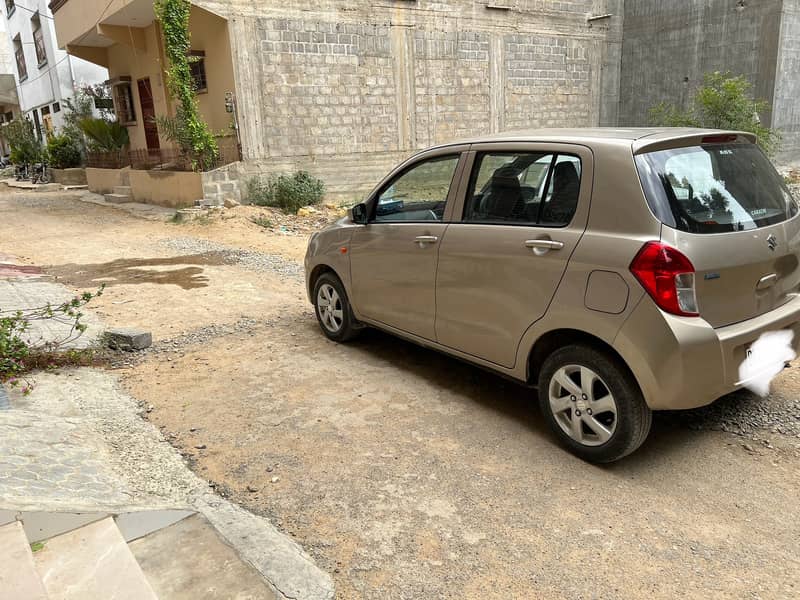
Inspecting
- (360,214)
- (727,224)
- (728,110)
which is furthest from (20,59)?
(727,224)

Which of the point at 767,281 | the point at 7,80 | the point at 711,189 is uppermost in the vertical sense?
the point at 7,80

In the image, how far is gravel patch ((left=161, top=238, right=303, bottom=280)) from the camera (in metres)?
9.05

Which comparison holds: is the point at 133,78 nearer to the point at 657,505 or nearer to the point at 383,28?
the point at 383,28

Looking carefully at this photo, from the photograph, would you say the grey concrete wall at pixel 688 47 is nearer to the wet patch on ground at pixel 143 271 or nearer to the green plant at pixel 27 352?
the wet patch on ground at pixel 143 271

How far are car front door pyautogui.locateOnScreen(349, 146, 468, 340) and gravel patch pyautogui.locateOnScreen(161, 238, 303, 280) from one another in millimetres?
3591

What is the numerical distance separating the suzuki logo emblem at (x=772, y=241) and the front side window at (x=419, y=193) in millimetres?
1955

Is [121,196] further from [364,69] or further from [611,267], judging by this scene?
[611,267]

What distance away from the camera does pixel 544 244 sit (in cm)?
347

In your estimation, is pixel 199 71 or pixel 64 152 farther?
pixel 64 152

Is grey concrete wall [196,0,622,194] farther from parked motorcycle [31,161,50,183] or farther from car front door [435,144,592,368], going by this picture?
parked motorcycle [31,161,50,183]

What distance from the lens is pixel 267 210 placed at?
45.8 feet

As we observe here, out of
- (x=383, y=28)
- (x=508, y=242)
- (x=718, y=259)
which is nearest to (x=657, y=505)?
(x=718, y=259)

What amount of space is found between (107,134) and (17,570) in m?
20.2

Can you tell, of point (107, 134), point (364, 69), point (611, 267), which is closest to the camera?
point (611, 267)
